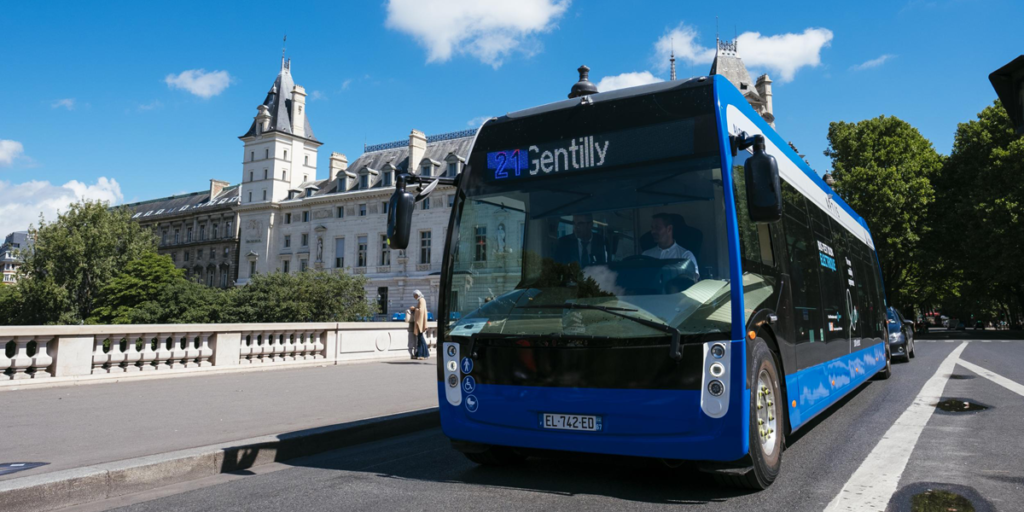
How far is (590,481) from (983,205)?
38941 millimetres

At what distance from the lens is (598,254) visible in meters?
4.98

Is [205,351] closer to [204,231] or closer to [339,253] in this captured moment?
[339,253]

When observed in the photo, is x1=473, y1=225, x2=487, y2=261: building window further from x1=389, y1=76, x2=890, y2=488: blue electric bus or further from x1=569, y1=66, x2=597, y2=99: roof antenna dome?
x1=569, y1=66, x2=597, y2=99: roof antenna dome

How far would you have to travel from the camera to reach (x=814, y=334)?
253 inches

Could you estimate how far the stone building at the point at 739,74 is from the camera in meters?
65.2

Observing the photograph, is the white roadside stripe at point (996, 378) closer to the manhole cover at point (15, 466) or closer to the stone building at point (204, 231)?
the manhole cover at point (15, 466)

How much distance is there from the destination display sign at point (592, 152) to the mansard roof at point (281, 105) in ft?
251

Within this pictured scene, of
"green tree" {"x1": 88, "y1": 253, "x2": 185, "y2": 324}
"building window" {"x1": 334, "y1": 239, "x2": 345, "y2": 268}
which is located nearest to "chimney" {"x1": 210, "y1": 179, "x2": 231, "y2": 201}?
"green tree" {"x1": 88, "y1": 253, "x2": 185, "y2": 324}

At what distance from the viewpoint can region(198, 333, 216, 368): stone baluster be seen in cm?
1291

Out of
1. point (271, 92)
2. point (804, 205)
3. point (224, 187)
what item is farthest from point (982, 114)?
point (224, 187)

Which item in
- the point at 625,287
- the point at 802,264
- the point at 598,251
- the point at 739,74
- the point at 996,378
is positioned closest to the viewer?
the point at 625,287

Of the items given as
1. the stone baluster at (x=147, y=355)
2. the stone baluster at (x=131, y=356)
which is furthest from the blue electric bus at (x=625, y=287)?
the stone baluster at (x=147, y=355)

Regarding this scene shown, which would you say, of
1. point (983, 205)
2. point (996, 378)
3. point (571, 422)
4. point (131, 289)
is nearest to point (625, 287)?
point (571, 422)

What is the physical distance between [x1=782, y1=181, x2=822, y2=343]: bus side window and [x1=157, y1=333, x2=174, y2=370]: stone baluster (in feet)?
34.0
